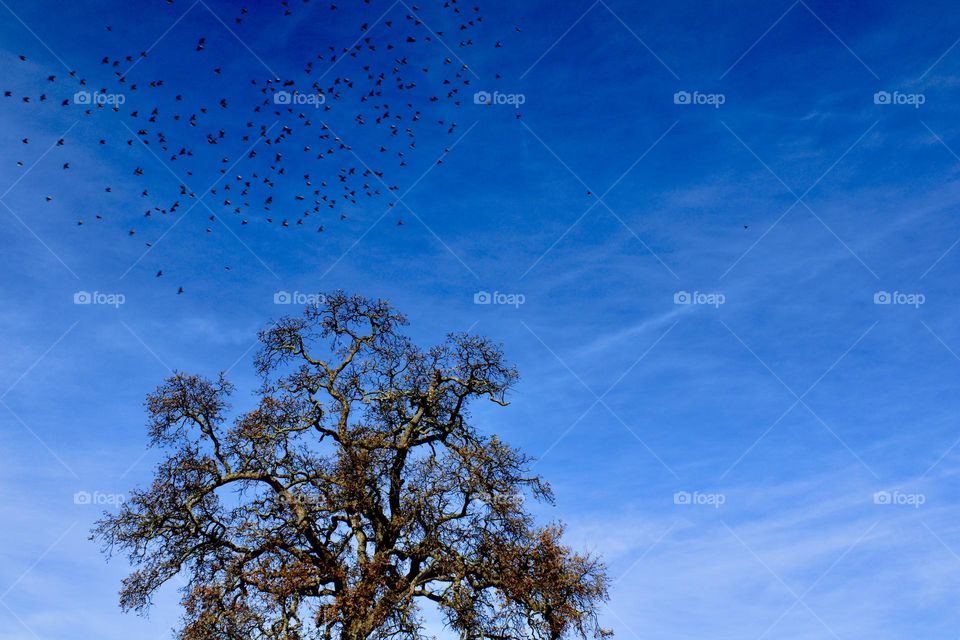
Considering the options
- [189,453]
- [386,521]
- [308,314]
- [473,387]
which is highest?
[308,314]

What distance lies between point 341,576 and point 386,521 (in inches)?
74.5

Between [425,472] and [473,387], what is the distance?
2.82 meters

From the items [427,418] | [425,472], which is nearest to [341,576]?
[425,472]

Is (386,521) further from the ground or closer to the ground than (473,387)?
closer to the ground

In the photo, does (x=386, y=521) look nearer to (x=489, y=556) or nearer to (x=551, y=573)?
(x=489, y=556)

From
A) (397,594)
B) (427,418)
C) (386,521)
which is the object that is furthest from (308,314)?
(397,594)

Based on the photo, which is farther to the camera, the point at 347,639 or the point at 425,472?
the point at 425,472

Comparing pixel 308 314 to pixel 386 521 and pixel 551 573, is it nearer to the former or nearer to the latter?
pixel 386 521

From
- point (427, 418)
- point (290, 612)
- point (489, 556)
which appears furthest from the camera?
point (427, 418)

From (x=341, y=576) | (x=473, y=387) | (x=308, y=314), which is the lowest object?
(x=341, y=576)

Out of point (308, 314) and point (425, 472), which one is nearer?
point (425, 472)

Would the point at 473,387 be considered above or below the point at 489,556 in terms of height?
above

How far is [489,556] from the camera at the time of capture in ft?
73.0

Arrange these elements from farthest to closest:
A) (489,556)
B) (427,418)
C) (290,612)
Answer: (427,418), (489,556), (290,612)
